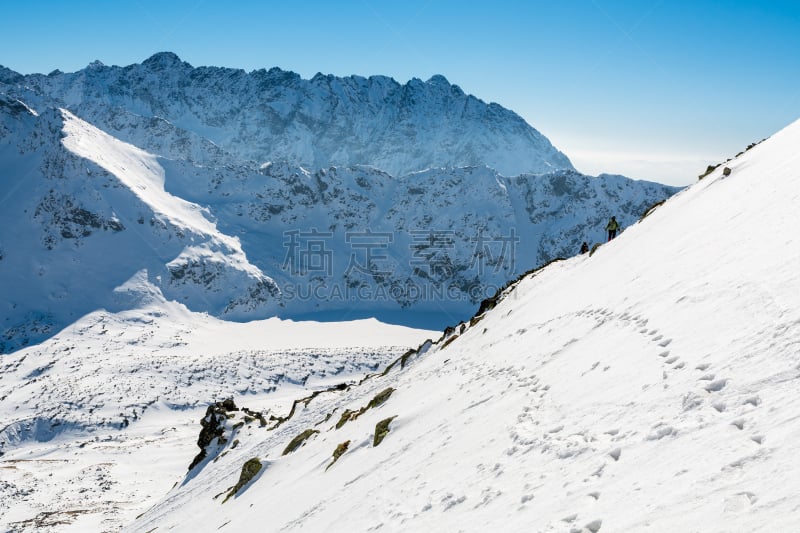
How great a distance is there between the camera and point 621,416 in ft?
28.7

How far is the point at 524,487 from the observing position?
8.34 m

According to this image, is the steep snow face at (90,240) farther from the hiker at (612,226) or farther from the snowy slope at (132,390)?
the hiker at (612,226)

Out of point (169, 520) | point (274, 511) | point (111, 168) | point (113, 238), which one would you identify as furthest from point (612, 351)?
point (111, 168)

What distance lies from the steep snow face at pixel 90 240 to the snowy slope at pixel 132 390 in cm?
1246

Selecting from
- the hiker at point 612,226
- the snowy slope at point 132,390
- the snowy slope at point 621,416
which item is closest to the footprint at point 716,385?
the snowy slope at point 621,416

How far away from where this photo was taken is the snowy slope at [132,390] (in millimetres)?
57562

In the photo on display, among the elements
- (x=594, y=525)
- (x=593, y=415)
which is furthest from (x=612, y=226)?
(x=594, y=525)

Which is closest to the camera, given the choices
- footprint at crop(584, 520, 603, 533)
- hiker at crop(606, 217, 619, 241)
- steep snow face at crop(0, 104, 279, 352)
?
footprint at crop(584, 520, 603, 533)

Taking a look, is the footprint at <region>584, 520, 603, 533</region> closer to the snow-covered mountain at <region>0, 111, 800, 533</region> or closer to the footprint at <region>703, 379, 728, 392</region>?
the snow-covered mountain at <region>0, 111, 800, 533</region>

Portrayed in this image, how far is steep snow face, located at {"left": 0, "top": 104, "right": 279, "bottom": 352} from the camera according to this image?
529ft

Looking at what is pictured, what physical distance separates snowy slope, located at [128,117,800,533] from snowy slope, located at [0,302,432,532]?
37.4 metres

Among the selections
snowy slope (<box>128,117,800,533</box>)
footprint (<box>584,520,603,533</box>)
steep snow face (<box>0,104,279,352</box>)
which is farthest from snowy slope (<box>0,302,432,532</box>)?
footprint (<box>584,520,603,533</box>)

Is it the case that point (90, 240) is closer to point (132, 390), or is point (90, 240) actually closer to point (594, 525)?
point (132, 390)

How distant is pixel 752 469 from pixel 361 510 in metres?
7.92
